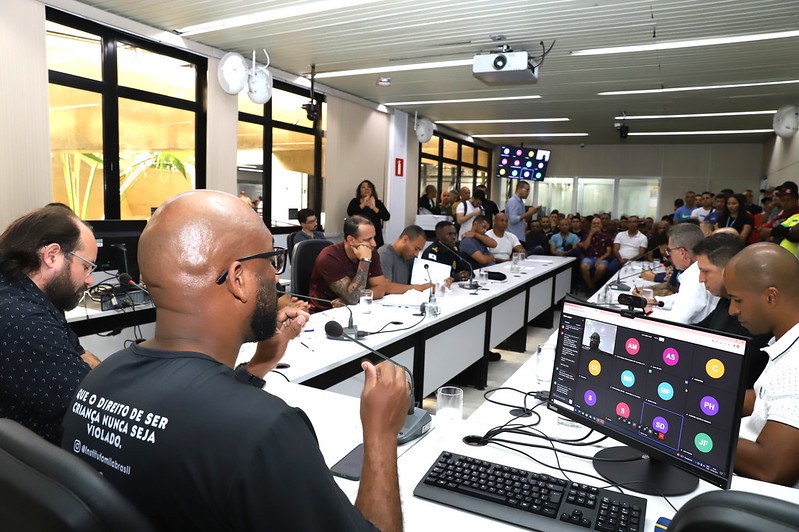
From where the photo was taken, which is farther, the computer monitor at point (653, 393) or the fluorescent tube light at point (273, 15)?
the fluorescent tube light at point (273, 15)

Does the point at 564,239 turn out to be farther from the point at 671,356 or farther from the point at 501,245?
the point at 671,356

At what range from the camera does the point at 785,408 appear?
4.32ft

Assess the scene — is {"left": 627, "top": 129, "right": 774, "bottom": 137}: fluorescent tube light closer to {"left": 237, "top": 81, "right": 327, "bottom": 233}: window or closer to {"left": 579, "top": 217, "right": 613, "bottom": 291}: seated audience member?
{"left": 579, "top": 217, "right": 613, "bottom": 291}: seated audience member

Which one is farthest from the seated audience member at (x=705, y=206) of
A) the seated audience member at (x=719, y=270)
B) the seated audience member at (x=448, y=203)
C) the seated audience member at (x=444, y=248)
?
the seated audience member at (x=719, y=270)

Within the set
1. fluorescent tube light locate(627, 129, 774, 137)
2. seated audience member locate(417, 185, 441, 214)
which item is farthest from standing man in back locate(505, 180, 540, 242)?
fluorescent tube light locate(627, 129, 774, 137)

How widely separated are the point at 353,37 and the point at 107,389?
16.2ft

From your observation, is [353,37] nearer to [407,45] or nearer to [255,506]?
[407,45]

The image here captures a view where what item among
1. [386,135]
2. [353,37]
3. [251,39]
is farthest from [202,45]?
[386,135]

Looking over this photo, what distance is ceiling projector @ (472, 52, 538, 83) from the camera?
5027mm

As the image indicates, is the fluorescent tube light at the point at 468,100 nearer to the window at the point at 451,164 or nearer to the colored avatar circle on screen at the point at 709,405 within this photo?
the window at the point at 451,164

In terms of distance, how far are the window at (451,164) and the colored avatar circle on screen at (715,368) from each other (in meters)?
8.99

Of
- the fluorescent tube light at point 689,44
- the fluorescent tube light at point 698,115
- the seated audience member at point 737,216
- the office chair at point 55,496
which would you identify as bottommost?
the office chair at point 55,496

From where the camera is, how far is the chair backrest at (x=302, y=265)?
11.8 feet

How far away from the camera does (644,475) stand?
130 cm
